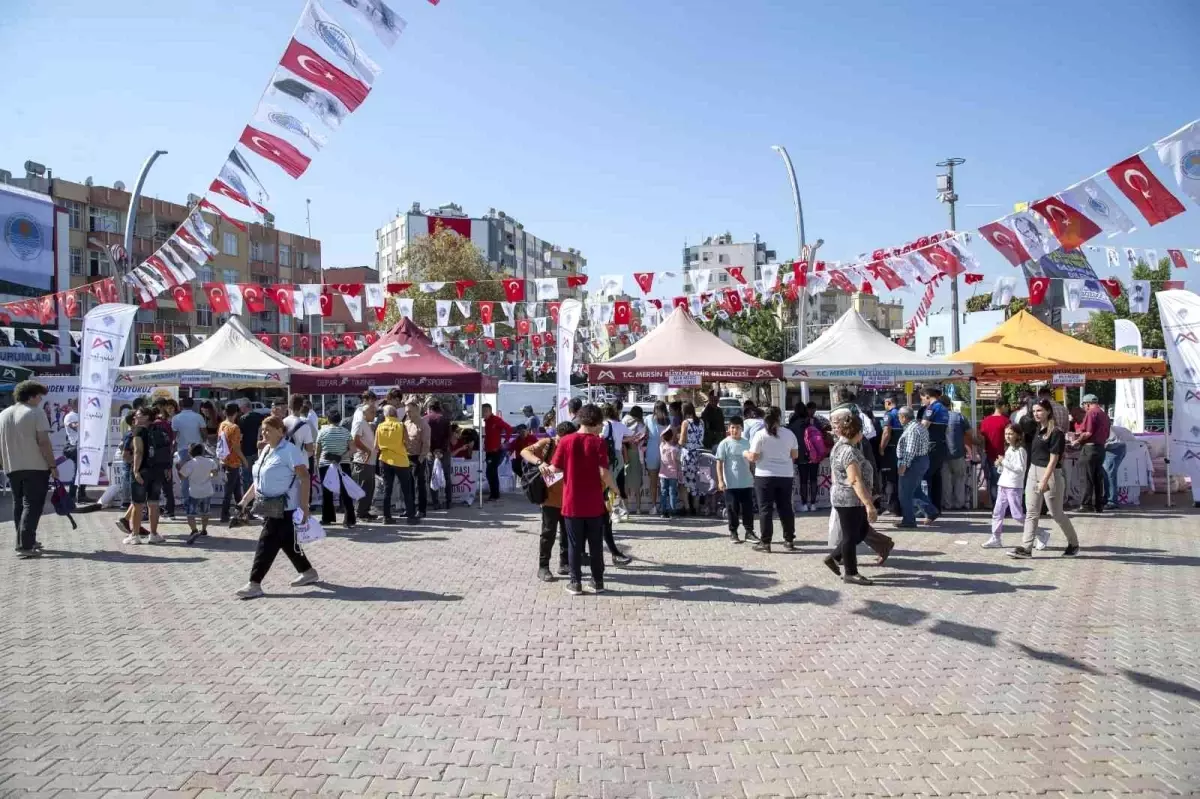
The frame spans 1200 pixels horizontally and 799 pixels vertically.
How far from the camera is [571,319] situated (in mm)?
14367

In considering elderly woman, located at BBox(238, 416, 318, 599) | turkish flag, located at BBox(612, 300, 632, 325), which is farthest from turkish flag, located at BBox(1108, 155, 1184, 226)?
turkish flag, located at BBox(612, 300, 632, 325)

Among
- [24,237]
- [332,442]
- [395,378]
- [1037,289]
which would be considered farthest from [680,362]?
[24,237]

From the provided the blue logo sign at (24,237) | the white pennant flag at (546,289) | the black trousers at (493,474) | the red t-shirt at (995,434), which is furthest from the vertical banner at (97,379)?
the blue logo sign at (24,237)

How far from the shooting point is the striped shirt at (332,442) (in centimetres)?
1170

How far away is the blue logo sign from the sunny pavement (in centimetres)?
3218

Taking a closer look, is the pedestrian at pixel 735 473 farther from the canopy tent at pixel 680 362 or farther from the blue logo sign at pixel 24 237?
the blue logo sign at pixel 24 237

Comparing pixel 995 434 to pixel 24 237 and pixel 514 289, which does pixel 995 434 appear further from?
pixel 24 237

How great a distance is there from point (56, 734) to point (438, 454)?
31.3 ft

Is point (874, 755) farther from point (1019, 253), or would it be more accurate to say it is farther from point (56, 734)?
point (1019, 253)

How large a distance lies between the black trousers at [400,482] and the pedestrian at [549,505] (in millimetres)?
4336

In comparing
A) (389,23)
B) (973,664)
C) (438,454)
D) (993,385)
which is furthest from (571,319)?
(993,385)

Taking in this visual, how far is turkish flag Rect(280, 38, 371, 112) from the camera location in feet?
30.5

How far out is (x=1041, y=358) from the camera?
590 inches

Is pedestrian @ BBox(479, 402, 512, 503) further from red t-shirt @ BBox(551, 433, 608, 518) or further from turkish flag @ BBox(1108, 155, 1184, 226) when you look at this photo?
turkish flag @ BBox(1108, 155, 1184, 226)
